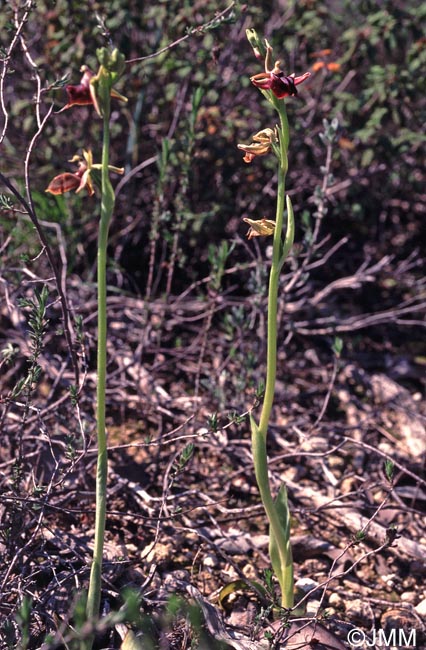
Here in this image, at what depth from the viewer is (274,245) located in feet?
5.25

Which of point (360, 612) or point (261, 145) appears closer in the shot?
point (261, 145)

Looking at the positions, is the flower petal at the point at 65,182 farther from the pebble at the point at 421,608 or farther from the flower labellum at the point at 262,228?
the pebble at the point at 421,608

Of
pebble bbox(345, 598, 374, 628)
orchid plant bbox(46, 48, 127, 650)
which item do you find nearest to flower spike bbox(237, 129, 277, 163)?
orchid plant bbox(46, 48, 127, 650)

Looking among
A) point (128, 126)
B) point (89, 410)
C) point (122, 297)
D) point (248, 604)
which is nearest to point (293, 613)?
point (248, 604)

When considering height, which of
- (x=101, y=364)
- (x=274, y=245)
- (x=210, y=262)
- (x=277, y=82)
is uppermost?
(x=277, y=82)

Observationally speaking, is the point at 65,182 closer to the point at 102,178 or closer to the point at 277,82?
the point at 102,178

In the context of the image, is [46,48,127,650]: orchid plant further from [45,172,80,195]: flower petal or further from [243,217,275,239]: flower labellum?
[243,217,275,239]: flower labellum

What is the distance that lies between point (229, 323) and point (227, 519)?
0.81 metres

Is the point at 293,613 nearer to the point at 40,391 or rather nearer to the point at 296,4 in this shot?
the point at 40,391

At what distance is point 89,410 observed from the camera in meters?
2.76

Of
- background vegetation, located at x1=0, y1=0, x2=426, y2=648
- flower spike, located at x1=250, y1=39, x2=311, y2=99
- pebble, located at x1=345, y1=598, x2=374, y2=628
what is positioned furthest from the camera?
background vegetation, located at x1=0, y1=0, x2=426, y2=648

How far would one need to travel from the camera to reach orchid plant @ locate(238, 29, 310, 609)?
4.97 ft

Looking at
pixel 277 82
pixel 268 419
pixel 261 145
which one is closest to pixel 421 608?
pixel 268 419

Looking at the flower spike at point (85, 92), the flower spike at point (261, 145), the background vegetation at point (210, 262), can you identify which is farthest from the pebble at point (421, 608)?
the flower spike at point (85, 92)
